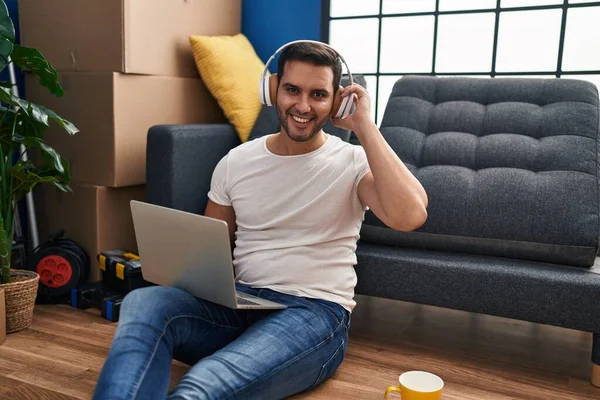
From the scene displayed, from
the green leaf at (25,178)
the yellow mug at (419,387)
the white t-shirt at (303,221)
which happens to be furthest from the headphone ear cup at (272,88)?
the green leaf at (25,178)

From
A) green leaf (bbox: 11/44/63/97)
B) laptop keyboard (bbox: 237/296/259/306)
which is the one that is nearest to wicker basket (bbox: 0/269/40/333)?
green leaf (bbox: 11/44/63/97)

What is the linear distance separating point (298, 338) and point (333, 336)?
Answer: 5.1 inches

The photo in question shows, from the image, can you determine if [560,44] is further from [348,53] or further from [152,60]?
[152,60]

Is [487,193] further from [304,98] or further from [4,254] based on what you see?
[4,254]

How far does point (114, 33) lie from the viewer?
2.18 metres

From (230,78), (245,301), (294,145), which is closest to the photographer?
(245,301)

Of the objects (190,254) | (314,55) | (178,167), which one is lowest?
(190,254)

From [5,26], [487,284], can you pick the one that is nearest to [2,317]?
[5,26]

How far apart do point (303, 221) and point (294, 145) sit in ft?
0.72

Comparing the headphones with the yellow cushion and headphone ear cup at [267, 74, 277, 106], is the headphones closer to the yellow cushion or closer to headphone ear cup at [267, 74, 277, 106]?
headphone ear cup at [267, 74, 277, 106]

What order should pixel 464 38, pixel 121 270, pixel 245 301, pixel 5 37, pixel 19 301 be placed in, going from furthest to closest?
pixel 464 38
pixel 121 270
pixel 19 301
pixel 5 37
pixel 245 301

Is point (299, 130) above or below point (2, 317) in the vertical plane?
above

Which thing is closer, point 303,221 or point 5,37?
point 303,221

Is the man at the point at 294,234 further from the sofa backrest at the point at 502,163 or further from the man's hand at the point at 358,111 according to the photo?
the sofa backrest at the point at 502,163
